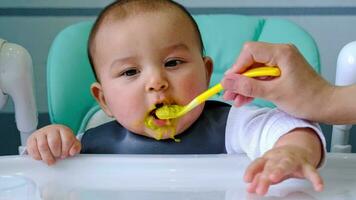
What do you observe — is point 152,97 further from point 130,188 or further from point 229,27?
point 229,27

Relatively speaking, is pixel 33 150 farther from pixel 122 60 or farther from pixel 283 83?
pixel 283 83

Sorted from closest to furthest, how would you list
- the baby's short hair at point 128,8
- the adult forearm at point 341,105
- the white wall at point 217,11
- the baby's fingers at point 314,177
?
the baby's fingers at point 314,177 < the adult forearm at point 341,105 < the baby's short hair at point 128,8 < the white wall at point 217,11

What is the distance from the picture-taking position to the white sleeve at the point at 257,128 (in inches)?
26.6

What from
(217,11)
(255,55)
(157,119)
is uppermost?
(255,55)

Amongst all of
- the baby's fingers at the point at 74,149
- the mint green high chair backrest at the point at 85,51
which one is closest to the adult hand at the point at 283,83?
the baby's fingers at the point at 74,149

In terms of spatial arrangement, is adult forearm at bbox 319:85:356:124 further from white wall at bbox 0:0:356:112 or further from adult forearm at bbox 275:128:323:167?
white wall at bbox 0:0:356:112

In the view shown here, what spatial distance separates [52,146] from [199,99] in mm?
196

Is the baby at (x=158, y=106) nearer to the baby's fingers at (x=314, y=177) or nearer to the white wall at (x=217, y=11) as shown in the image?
the baby's fingers at (x=314, y=177)

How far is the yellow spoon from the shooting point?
2.06 ft

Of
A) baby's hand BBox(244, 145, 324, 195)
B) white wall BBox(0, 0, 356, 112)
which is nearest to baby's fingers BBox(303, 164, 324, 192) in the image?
baby's hand BBox(244, 145, 324, 195)

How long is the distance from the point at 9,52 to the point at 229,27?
18.9 inches

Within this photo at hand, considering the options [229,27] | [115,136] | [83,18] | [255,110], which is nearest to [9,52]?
[115,136]

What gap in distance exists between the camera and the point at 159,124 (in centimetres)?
75

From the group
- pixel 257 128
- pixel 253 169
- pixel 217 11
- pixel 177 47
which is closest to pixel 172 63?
pixel 177 47
